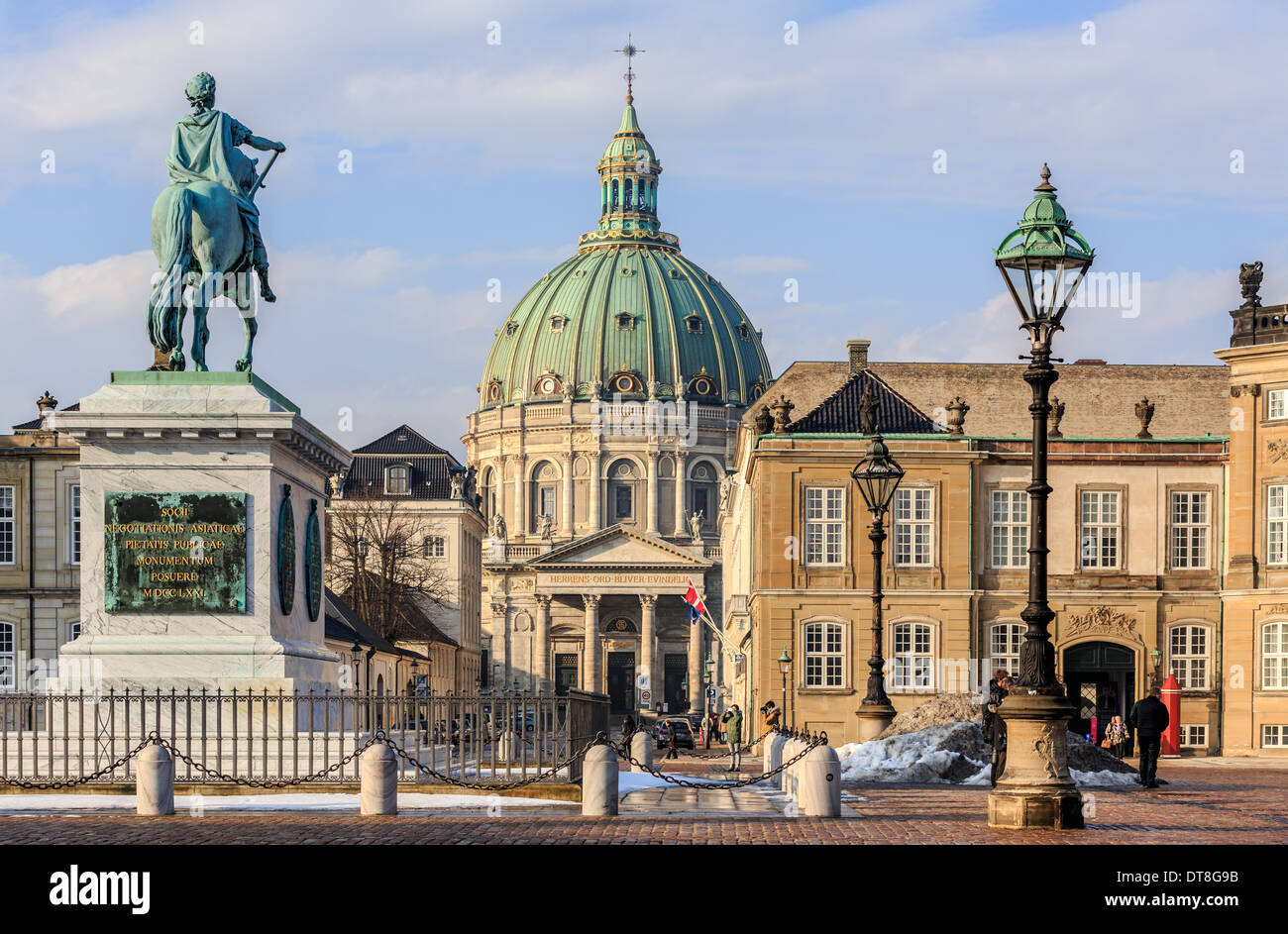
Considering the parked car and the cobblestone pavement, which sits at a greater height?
the cobblestone pavement

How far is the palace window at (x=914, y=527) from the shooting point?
6125cm

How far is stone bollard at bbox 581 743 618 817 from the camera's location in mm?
Answer: 22609

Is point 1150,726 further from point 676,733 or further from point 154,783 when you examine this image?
point 676,733

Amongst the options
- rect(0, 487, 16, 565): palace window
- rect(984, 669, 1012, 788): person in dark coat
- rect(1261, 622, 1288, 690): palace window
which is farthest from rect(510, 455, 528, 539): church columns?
rect(984, 669, 1012, 788): person in dark coat

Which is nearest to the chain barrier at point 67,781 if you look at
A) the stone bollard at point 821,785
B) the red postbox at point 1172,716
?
the stone bollard at point 821,785

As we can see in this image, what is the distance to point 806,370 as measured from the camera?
7562 cm

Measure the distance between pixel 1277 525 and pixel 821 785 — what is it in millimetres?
38127

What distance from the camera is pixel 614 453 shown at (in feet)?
566

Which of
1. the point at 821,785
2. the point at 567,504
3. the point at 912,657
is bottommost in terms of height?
the point at 912,657

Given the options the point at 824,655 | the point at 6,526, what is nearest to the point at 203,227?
the point at 824,655

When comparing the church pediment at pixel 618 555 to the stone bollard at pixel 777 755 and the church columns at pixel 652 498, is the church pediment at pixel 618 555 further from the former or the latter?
the stone bollard at pixel 777 755

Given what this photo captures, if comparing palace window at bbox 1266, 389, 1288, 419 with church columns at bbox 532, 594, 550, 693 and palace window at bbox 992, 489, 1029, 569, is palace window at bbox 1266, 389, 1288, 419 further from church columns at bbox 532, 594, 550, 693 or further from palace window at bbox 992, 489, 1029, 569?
church columns at bbox 532, 594, 550, 693

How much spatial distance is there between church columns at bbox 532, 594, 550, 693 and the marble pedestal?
129 meters

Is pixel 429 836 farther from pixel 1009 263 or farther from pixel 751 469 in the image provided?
pixel 751 469
